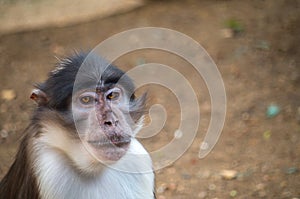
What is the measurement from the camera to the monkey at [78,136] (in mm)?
2783

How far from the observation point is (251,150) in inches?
162

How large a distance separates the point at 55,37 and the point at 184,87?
1097mm

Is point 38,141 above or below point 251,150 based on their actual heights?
above

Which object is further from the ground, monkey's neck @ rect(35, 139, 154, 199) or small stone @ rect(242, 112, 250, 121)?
monkey's neck @ rect(35, 139, 154, 199)

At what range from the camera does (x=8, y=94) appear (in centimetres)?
→ 466

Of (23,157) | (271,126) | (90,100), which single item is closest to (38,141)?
(23,157)

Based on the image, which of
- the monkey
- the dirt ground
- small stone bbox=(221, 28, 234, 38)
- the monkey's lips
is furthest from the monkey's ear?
small stone bbox=(221, 28, 234, 38)

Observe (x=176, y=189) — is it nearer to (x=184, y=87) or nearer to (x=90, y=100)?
(x=184, y=87)

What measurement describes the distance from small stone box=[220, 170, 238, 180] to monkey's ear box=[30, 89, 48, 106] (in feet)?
4.70

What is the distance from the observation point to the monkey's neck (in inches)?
110

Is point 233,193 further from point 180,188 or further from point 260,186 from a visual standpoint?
point 180,188

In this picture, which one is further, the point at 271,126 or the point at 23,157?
the point at 271,126

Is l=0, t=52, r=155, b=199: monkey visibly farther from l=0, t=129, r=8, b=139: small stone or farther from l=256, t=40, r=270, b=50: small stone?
l=256, t=40, r=270, b=50: small stone

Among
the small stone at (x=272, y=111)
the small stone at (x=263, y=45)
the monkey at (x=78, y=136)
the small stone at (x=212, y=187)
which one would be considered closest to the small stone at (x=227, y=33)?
the small stone at (x=263, y=45)
